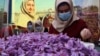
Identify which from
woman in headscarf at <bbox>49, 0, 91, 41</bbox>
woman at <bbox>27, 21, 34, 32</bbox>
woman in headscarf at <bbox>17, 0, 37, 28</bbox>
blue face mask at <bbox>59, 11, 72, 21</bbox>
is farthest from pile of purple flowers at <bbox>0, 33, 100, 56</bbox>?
woman in headscarf at <bbox>17, 0, 37, 28</bbox>

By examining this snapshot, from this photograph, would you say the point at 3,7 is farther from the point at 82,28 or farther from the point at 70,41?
the point at 70,41

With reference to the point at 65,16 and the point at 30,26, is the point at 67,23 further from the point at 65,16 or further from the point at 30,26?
the point at 30,26

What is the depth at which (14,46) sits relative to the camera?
61 cm

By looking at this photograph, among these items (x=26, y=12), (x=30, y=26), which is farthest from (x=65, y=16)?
(x=26, y=12)

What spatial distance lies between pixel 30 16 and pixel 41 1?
373mm

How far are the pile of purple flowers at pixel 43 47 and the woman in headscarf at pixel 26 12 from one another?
13.4 feet

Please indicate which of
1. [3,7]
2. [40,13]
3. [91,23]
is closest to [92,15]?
[91,23]

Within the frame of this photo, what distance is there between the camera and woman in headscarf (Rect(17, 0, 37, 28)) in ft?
15.6

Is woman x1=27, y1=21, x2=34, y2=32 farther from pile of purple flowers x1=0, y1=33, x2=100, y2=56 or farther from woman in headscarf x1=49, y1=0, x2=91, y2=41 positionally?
pile of purple flowers x1=0, y1=33, x2=100, y2=56

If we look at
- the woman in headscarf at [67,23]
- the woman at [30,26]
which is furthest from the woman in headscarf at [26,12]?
the woman in headscarf at [67,23]

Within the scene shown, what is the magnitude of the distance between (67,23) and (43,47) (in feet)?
6.82

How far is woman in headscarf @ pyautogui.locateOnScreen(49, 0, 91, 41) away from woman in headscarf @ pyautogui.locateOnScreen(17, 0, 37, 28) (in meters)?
1.96

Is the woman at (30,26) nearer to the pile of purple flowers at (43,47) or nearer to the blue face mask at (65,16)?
the blue face mask at (65,16)

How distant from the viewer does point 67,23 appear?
2.65m
